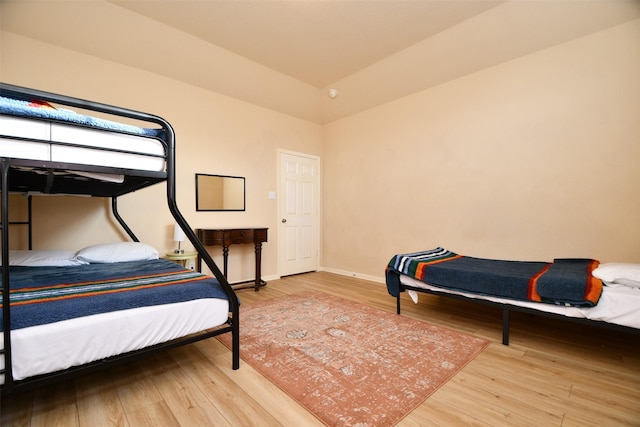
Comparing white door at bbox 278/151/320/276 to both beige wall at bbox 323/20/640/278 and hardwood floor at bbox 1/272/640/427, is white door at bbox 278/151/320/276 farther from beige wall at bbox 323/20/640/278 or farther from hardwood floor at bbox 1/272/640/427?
hardwood floor at bbox 1/272/640/427

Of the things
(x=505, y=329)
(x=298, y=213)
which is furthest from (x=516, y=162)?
(x=298, y=213)

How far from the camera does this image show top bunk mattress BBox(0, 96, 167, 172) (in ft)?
4.32

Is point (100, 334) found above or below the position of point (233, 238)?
below

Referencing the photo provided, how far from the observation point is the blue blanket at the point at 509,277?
205cm

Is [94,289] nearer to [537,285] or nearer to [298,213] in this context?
[537,285]

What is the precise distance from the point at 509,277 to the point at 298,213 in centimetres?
331

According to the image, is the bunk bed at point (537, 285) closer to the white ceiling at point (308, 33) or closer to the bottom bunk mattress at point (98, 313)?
the bottom bunk mattress at point (98, 313)

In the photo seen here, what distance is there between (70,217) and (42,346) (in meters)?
2.25

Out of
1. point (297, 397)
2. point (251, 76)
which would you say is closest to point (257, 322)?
point (297, 397)

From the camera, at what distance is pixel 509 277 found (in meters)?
2.36

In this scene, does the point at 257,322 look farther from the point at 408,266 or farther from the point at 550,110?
the point at 550,110

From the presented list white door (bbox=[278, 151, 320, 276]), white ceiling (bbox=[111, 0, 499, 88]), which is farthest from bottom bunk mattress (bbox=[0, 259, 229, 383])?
white door (bbox=[278, 151, 320, 276])

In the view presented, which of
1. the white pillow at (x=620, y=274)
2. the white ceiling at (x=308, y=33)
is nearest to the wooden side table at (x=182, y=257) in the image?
the white ceiling at (x=308, y=33)

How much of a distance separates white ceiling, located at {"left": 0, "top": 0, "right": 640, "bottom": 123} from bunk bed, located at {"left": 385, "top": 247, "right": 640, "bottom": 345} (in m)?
2.27
